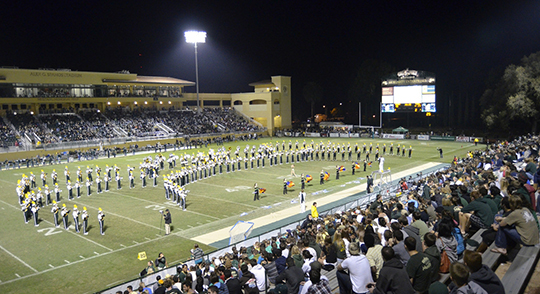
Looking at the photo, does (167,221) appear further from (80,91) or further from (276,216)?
(80,91)

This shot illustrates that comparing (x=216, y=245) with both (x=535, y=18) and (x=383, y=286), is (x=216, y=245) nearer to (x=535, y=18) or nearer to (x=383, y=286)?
(x=383, y=286)

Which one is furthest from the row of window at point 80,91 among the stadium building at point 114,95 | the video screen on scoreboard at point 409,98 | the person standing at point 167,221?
the person standing at point 167,221

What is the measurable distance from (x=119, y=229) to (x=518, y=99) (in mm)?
41046

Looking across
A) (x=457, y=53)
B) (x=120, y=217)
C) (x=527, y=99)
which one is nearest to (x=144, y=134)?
(x=120, y=217)

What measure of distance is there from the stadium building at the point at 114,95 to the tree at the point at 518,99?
3090 cm

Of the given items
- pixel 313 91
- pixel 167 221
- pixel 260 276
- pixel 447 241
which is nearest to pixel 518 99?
pixel 167 221

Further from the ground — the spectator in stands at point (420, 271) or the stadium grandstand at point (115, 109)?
the stadium grandstand at point (115, 109)

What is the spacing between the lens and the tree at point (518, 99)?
1561 inches

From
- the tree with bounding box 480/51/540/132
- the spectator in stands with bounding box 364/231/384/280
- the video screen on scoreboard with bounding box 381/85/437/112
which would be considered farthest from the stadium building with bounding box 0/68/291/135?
the spectator in stands with bounding box 364/231/384/280

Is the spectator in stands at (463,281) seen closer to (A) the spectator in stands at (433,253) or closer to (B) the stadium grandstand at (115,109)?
(A) the spectator in stands at (433,253)

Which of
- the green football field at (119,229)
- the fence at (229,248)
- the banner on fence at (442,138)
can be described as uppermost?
the banner on fence at (442,138)

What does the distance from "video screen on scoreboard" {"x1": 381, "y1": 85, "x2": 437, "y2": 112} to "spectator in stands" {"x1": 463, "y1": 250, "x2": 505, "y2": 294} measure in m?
45.7

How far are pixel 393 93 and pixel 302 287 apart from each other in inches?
1831

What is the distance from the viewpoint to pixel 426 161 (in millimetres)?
31547
